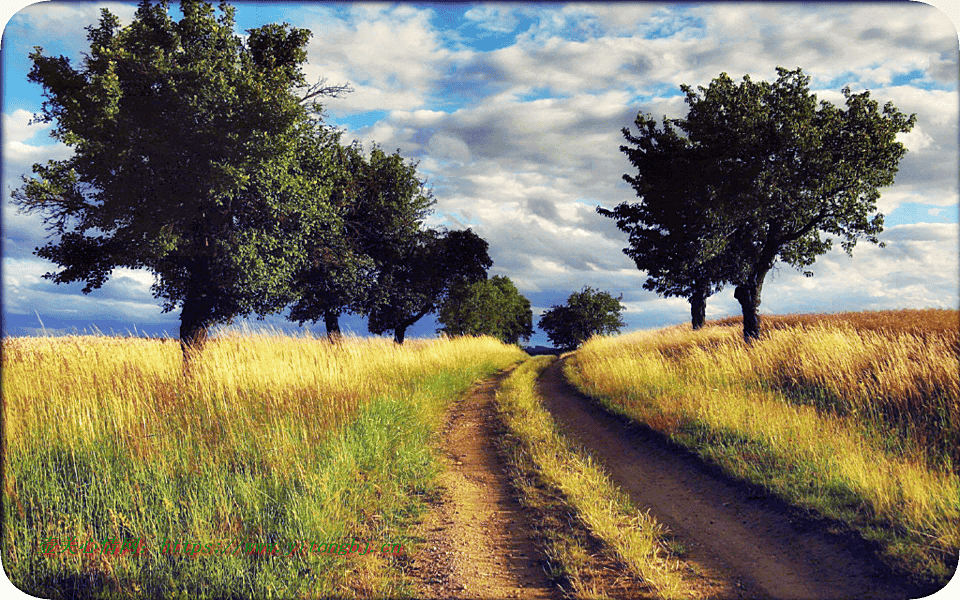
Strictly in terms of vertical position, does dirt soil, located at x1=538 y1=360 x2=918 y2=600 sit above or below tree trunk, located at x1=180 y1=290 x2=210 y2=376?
below

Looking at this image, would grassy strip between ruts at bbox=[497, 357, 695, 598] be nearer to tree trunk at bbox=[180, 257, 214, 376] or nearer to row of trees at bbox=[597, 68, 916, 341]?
tree trunk at bbox=[180, 257, 214, 376]

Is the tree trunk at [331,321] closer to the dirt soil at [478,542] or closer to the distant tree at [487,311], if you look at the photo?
the distant tree at [487,311]

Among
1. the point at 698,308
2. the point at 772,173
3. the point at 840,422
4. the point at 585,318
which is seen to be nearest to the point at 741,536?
the point at 840,422

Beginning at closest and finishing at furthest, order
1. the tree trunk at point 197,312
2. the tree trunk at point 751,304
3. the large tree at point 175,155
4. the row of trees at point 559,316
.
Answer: the large tree at point 175,155
the tree trunk at point 197,312
the tree trunk at point 751,304
the row of trees at point 559,316

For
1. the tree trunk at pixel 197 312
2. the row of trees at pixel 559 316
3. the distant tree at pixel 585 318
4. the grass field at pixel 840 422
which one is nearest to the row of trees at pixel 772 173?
the grass field at pixel 840 422

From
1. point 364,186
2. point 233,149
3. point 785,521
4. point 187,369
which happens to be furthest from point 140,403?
point 364,186

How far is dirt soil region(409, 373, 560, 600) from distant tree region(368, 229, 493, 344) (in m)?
20.3

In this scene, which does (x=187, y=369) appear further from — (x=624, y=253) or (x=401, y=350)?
(x=624, y=253)

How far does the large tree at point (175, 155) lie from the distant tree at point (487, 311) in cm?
1801

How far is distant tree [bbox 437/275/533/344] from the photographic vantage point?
3400cm

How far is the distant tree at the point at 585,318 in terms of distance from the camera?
7650 centimetres

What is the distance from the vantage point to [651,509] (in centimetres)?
661

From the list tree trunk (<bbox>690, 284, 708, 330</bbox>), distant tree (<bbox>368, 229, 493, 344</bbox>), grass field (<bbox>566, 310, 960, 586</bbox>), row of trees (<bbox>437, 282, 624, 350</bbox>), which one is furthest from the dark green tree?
row of trees (<bbox>437, 282, 624, 350</bbox>)

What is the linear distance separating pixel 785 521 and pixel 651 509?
153cm
